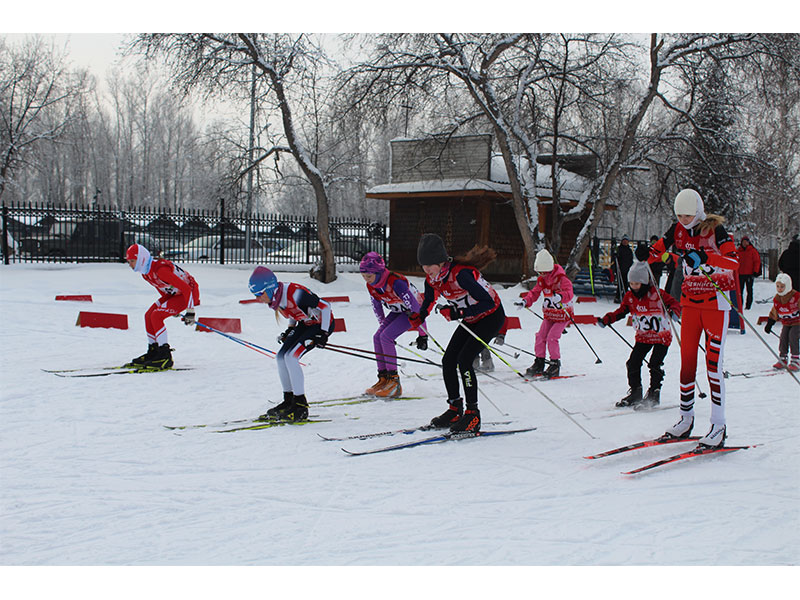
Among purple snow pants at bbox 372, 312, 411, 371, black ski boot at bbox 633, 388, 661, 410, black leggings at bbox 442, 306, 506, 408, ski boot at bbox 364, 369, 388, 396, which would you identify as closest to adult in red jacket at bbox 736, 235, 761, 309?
black ski boot at bbox 633, 388, 661, 410

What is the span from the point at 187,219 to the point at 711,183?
64.2 ft

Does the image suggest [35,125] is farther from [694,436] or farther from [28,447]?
[694,436]

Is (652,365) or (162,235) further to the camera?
(162,235)

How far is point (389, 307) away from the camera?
7145mm

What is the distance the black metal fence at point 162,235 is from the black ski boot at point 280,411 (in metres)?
12.8

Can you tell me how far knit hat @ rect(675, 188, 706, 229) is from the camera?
504 centimetres

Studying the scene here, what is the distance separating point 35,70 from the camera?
27.2 m

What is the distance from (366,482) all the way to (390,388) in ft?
8.97

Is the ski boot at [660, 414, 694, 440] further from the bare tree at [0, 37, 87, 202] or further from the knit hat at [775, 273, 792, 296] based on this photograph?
the bare tree at [0, 37, 87, 202]

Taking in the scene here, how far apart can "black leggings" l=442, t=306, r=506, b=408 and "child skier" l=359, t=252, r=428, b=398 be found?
1102 millimetres

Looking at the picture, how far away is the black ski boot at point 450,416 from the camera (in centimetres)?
571

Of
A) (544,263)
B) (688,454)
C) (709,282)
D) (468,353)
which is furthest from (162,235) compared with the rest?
(688,454)

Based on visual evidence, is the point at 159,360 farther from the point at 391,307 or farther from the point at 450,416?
the point at 450,416

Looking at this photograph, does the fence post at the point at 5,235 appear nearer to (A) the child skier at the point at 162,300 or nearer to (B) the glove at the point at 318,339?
(A) the child skier at the point at 162,300
